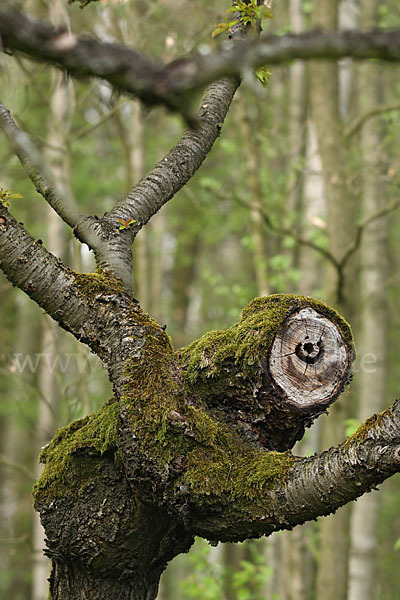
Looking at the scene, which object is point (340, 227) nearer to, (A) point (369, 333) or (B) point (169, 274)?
(A) point (369, 333)

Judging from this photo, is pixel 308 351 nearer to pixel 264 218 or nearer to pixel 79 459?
pixel 79 459

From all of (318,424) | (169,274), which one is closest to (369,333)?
(318,424)

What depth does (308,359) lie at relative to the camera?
8.43 ft

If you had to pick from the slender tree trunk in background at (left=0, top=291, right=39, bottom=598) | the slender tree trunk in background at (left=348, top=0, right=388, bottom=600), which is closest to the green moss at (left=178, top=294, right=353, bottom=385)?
the slender tree trunk in background at (left=348, top=0, right=388, bottom=600)

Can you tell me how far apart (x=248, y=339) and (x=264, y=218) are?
365 centimetres

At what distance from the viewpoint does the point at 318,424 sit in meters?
7.63

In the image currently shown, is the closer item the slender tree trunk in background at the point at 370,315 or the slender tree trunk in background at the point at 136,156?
the slender tree trunk in background at the point at 370,315

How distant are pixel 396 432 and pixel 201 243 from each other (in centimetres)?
1254

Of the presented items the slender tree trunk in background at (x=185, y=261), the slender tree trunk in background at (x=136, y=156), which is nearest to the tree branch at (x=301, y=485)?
the slender tree trunk in background at (x=136, y=156)

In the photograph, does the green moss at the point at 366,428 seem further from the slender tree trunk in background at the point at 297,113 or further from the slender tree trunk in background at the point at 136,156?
the slender tree trunk in background at the point at 297,113

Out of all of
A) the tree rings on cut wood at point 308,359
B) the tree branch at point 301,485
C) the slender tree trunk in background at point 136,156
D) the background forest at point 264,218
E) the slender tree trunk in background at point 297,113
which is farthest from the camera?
the slender tree trunk in background at point 297,113

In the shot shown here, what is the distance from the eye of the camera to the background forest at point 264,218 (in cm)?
634

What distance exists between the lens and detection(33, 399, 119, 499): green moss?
8.55 feet

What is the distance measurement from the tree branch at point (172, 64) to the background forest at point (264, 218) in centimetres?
277
